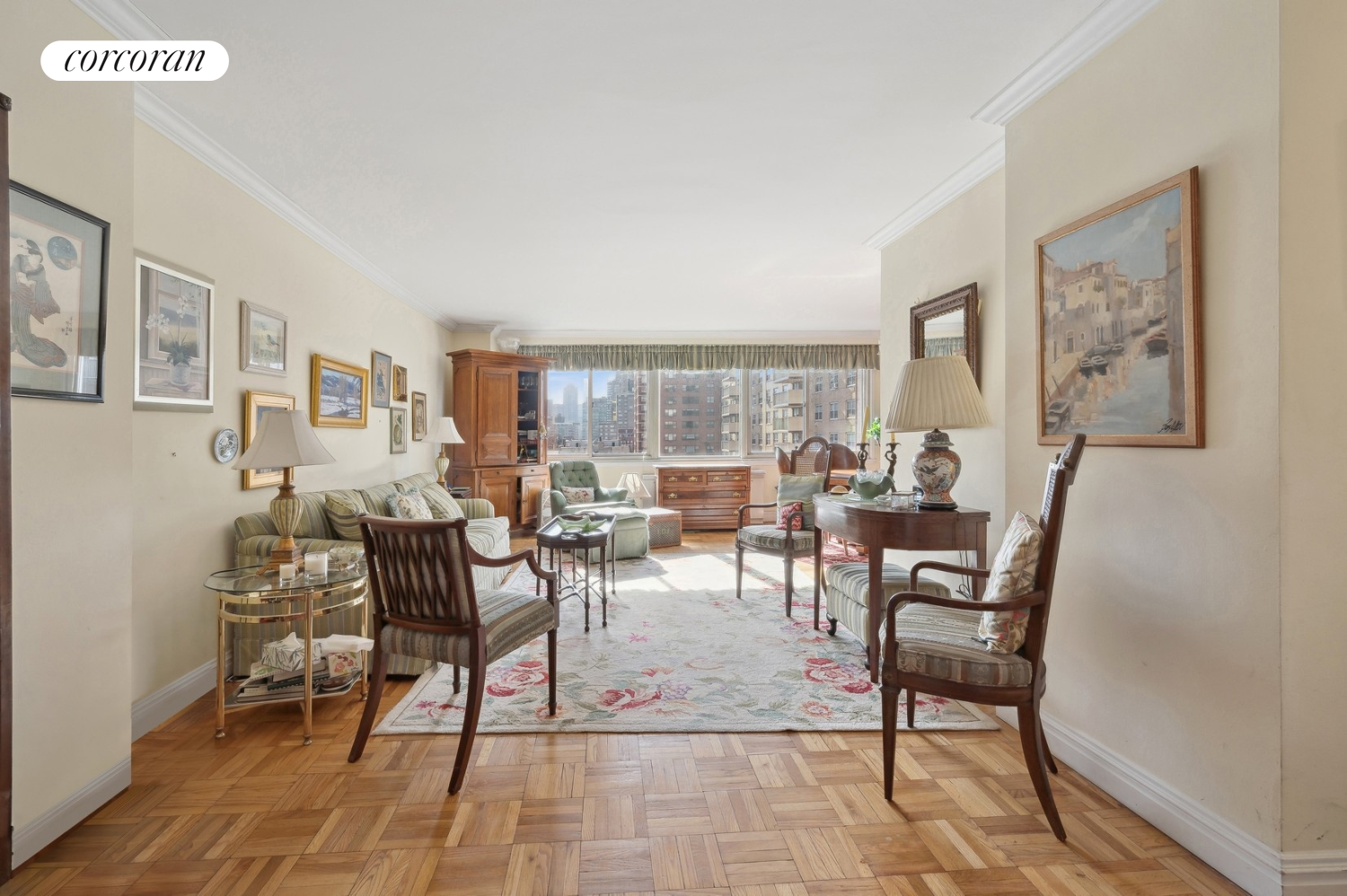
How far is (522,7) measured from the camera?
196 cm

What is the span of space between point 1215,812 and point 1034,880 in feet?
1.83

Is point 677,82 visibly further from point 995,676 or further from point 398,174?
point 995,676

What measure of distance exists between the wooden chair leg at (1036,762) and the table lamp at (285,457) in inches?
114

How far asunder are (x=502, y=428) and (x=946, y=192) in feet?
17.3

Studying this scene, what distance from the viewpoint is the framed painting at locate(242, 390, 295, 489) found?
3.24m

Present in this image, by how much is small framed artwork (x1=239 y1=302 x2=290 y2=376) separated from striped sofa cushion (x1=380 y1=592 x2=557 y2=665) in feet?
6.31

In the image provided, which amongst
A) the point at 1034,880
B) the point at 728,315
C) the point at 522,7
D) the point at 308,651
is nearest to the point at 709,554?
the point at 728,315

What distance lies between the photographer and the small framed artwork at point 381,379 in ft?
16.5

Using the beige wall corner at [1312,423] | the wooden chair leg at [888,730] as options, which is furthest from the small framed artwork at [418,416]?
the beige wall corner at [1312,423]

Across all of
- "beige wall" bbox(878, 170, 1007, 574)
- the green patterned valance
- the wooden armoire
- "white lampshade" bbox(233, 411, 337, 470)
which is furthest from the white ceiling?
the green patterned valance

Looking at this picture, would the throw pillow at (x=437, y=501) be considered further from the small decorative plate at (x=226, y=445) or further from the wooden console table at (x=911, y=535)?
the wooden console table at (x=911, y=535)

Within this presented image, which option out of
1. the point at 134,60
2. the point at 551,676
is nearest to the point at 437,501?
the point at 551,676

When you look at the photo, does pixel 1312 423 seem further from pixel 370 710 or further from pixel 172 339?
pixel 172 339

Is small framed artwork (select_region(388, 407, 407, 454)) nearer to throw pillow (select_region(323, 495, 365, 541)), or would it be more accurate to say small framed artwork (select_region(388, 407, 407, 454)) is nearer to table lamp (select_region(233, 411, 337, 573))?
throw pillow (select_region(323, 495, 365, 541))
